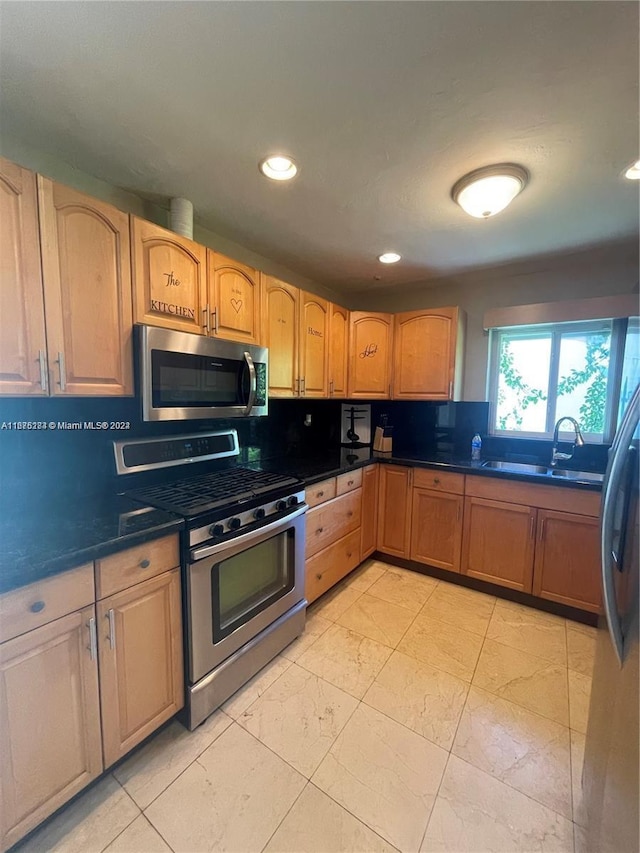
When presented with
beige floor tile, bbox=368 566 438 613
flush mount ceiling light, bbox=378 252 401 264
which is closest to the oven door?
beige floor tile, bbox=368 566 438 613

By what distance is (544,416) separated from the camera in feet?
8.82

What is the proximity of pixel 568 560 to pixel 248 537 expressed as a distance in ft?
6.59

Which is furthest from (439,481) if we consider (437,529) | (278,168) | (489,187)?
(278,168)

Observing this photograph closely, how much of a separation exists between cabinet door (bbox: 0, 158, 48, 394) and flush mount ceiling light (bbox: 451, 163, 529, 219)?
5.65ft

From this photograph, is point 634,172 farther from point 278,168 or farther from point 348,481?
point 348,481

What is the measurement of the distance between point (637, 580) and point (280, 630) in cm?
159

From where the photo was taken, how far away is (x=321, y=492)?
214cm

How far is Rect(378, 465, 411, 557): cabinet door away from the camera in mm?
2686

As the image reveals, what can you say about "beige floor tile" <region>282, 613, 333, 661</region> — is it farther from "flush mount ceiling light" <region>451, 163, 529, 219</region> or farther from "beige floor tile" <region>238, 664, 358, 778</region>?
"flush mount ceiling light" <region>451, 163, 529, 219</region>

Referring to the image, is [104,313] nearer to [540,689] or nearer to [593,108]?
[593,108]

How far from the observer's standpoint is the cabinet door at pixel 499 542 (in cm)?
224

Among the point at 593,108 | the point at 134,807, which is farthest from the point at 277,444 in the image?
the point at 593,108

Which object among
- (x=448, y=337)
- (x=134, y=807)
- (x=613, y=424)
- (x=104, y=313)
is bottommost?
(x=134, y=807)

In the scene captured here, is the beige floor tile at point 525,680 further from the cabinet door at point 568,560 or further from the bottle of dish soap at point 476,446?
the bottle of dish soap at point 476,446
